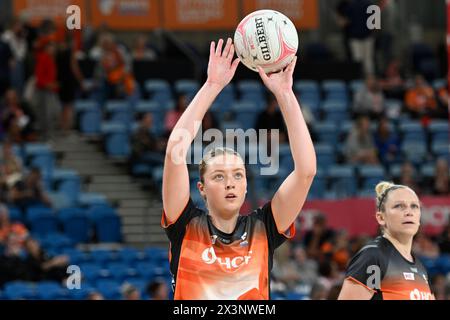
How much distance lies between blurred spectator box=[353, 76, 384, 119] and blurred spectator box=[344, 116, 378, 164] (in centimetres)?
161

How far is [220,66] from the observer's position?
635 cm

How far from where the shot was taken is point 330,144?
784 inches

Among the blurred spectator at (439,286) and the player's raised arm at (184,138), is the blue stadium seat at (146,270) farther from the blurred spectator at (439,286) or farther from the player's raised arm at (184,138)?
the player's raised arm at (184,138)

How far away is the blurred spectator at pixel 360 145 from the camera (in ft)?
62.9

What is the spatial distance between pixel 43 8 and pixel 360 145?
6.19m

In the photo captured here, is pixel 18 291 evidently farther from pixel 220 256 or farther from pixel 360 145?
pixel 360 145

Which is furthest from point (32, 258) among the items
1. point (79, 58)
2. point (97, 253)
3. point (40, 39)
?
point (79, 58)

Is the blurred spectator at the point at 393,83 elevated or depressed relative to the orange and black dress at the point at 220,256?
elevated

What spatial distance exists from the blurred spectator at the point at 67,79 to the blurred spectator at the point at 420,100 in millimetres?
5892

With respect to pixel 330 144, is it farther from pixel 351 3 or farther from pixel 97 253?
pixel 97 253

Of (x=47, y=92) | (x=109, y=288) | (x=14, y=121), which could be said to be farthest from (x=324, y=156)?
(x=109, y=288)

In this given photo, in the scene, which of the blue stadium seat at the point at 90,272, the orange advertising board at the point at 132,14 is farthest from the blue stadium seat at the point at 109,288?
the orange advertising board at the point at 132,14

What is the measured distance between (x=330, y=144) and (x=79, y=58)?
177 inches

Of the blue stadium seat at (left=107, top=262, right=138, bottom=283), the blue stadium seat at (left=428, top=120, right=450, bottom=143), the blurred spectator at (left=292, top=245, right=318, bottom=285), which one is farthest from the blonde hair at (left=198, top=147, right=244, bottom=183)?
the blue stadium seat at (left=428, top=120, right=450, bottom=143)
